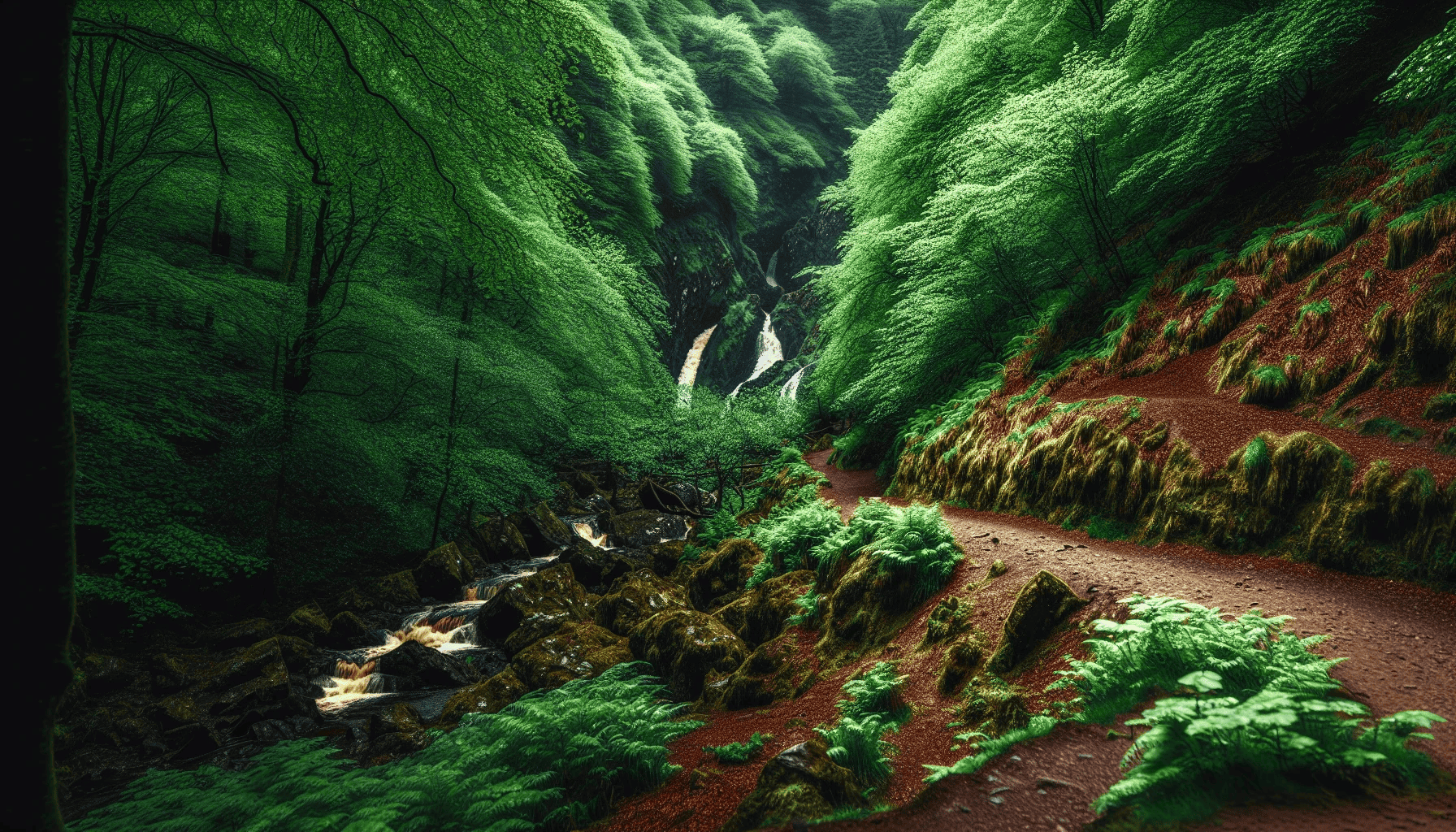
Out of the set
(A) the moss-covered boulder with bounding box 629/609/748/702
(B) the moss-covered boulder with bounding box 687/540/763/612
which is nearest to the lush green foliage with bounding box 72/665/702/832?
(A) the moss-covered boulder with bounding box 629/609/748/702

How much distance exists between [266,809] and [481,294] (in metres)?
13.5

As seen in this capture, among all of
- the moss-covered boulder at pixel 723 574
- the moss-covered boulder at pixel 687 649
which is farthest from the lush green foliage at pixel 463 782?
the moss-covered boulder at pixel 723 574

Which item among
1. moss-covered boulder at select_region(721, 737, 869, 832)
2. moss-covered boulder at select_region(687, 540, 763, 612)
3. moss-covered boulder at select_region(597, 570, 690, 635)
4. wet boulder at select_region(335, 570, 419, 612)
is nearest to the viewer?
moss-covered boulder at select_region(721, 737, 869, 832)

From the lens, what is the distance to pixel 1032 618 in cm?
445

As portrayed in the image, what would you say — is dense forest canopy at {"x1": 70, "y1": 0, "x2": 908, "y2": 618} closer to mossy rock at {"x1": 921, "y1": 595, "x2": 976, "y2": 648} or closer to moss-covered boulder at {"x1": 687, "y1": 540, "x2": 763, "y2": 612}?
mossy rock at {"x1": 921, "y1": 595, "x2": 976, "y2": 648}

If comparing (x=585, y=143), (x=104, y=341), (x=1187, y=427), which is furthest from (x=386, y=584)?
(x=585, y=143)

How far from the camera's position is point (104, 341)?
288 inches

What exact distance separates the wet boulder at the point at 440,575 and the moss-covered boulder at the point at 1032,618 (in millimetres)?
12002

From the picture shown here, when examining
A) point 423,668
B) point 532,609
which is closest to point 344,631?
point 423,668

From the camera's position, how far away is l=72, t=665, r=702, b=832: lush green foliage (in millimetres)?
3910

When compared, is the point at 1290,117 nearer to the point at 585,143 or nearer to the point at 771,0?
the point at 585,143

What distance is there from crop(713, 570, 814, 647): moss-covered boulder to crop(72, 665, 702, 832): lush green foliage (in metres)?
2.38

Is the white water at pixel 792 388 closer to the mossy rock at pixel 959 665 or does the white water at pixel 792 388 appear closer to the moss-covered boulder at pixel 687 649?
the moss-covered boulder at pixel 687 649

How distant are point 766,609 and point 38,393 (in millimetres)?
7140
